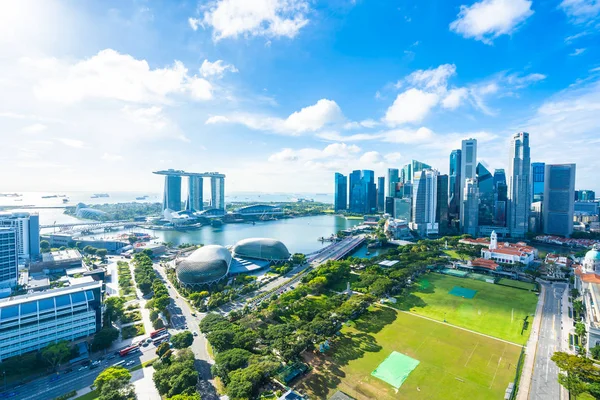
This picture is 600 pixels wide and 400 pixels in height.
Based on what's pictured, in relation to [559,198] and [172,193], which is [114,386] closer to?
→ [559,198]

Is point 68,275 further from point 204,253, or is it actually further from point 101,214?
point 101,214

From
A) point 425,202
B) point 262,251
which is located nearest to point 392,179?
point 425,202

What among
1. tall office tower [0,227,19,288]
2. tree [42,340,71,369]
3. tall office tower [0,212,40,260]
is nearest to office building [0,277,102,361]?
tree [42,340,71,369]

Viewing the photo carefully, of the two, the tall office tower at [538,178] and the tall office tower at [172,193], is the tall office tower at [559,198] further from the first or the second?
the tall office tower at [172,193]

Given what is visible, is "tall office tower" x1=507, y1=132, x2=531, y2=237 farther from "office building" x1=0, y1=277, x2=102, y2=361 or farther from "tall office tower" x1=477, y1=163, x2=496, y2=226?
"office building" x1=0, y1=277, x2=102, y2=361

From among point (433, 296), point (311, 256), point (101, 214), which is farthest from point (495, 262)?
point (101, 214)
